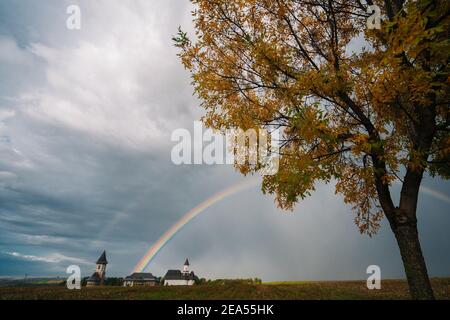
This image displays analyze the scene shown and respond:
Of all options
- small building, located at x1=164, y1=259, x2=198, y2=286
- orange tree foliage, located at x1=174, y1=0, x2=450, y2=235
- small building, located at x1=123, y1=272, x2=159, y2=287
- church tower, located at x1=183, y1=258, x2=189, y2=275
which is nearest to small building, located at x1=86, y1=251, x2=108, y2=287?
small building, located at x1=123, y1=272, x2=159, y2=287

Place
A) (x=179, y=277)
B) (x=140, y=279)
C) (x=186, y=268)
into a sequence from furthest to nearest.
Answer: (x=186, y=268) < (x=140, y=279) < (x=179, y=277)

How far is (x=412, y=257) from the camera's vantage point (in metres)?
7.00

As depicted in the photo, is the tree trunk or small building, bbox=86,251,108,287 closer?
the tree trunk

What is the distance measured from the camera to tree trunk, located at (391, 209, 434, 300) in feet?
22.3

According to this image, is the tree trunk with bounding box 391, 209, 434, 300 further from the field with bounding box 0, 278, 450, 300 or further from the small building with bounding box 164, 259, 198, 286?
the small building with bounding box 164, 259, 198, 286

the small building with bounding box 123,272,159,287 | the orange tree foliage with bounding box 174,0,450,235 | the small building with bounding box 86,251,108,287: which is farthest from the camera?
the small building with bounding box 123,272,159,287

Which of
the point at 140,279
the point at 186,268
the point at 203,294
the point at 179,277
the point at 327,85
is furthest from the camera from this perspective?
the point at 186,268

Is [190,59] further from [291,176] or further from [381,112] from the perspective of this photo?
[381,112]

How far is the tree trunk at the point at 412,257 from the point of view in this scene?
22.3ft

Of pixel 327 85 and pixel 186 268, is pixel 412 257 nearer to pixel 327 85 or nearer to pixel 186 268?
pixel 327 85

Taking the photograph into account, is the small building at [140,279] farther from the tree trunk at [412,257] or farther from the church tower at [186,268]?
the tree trunk at [412,257]

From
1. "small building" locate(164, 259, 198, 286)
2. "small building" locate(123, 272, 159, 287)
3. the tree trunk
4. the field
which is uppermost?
the tree trunk

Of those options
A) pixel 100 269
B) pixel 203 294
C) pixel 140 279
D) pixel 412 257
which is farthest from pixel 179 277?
pixel 412 257
